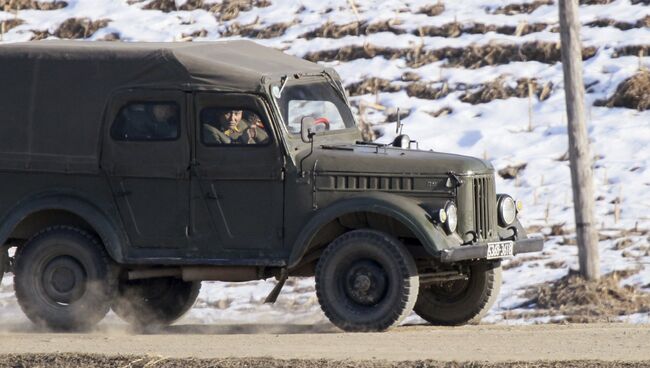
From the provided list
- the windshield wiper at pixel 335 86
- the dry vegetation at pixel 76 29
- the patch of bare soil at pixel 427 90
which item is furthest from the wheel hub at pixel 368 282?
the dry vegetation at pixel 76 29

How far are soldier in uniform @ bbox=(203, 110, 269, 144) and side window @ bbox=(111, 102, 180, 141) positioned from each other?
0.89ft

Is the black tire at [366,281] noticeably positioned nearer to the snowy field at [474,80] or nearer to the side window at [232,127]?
the side window at [232,127]

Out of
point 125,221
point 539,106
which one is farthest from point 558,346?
point 539,106

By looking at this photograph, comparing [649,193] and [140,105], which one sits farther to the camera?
[649,193]

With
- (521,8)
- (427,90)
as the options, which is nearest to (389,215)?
(427,90)

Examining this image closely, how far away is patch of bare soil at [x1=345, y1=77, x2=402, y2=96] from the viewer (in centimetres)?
2106

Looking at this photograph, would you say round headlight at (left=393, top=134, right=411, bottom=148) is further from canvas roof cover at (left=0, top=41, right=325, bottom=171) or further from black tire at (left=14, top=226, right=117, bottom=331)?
black tire at (left=14, top=226, right=117, bottom=331)

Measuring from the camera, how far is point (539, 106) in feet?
66.6

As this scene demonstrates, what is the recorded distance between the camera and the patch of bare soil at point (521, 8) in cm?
2242

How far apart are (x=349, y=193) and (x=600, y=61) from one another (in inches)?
401

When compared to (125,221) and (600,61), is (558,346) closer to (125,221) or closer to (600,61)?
(125,221)

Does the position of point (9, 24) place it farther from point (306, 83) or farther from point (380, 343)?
point (380, 343)

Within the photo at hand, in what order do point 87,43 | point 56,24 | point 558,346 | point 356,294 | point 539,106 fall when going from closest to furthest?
point 558,346 → point 356,294 → point 87,43 → point 539,106 → point 56,24

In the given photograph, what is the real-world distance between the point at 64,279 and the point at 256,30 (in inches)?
470
